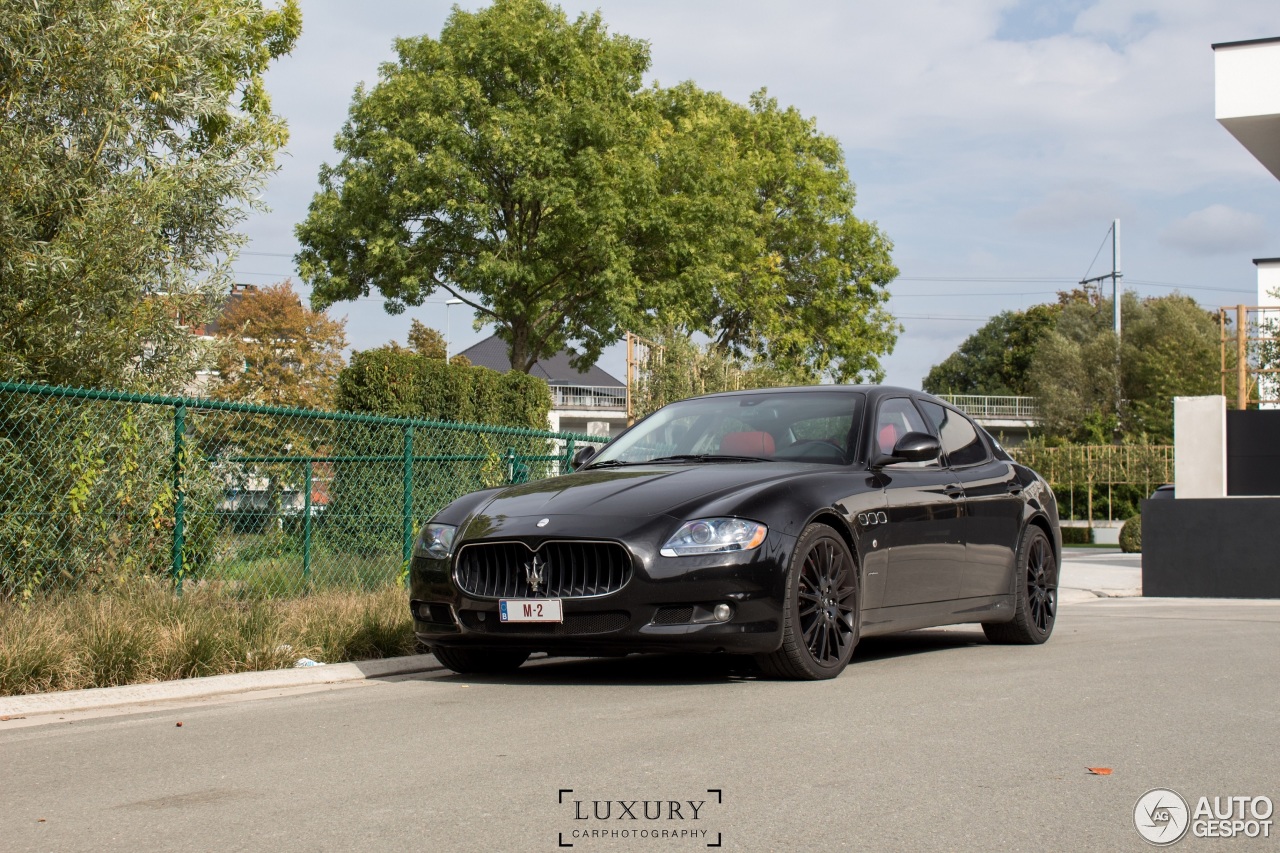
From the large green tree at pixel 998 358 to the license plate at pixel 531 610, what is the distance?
92095 millimetres

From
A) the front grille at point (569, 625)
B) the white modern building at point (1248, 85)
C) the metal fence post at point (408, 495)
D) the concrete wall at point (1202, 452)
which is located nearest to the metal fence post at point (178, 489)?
the metal fence post at point (408, 495)

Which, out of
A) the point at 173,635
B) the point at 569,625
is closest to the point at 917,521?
the point at 569,625

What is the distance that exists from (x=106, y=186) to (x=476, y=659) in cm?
564

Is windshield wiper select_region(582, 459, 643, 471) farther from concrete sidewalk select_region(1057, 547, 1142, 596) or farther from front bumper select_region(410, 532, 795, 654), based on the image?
concrete sidewalk select_region(1057, 547, 1142, 596)

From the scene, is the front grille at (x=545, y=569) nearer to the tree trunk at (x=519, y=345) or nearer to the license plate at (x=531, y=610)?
the license plate at (x=531, y=610)

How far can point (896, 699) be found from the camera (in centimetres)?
674

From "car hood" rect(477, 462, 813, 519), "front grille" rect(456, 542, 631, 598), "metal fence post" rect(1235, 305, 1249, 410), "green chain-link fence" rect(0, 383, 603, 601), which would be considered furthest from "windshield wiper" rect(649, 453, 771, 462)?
"metal fence post" rect(1235, 305, 1249, 410)

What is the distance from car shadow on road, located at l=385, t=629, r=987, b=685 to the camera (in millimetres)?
7617

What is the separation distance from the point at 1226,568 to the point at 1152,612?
16.4 ft

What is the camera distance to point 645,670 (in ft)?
26.7

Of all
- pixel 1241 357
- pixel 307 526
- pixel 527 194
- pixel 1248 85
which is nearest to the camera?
pixel 307 526

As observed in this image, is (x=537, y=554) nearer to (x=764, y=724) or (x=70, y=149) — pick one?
(x=764, y=724)

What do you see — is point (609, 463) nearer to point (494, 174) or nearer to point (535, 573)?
point (535, 573)

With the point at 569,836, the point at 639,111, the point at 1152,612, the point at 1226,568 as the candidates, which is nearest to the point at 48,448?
the point at 569,836
